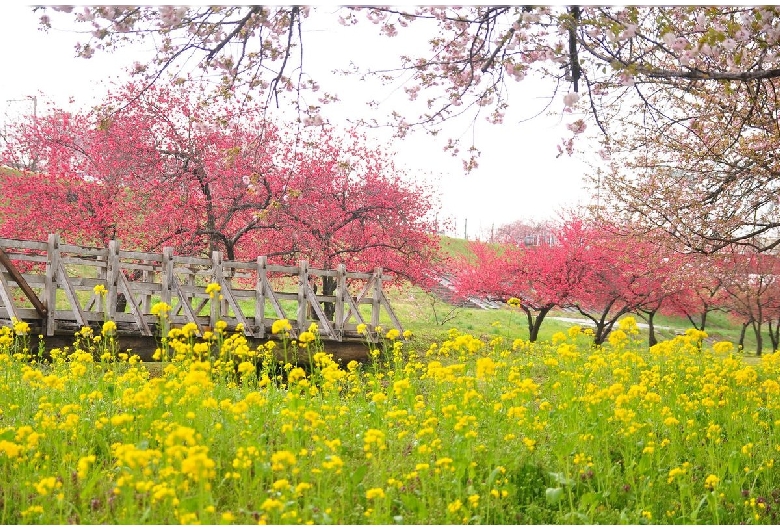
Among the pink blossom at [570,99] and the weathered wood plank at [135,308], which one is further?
the weathered wood plank at [135,308]

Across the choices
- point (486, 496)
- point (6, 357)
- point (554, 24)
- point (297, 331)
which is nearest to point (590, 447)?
point (486, 496)

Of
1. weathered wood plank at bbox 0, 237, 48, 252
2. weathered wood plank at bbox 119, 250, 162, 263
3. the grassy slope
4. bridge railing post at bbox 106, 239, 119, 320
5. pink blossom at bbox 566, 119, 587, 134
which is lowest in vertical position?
the grassy slope

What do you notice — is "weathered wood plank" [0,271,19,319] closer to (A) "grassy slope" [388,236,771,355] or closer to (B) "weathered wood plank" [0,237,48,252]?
(B) "weathered wood plank" [0,237,48,252]

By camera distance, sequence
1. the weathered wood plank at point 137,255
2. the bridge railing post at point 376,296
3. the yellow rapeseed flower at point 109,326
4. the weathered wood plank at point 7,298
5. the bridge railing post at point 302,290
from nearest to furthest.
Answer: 1. the yellow rapeseed flower at point 109,326
2. the weathered wood plank at point 7,298
3. the weathered wood plank at point 137,255
4. the bridge railing post at point 302,290
5. the bridge railing post at point 376,296

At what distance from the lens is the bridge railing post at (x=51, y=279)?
9828 millimetres

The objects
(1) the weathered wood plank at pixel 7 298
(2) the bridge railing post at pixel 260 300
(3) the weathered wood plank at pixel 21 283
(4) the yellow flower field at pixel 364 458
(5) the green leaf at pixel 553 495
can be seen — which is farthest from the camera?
(2) the bridge railing post at pixel 260 300

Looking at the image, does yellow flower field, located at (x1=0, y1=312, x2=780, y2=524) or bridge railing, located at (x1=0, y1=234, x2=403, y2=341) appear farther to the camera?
bridge railing, located at (x1=0, y1=234, x2=403, y2=341)

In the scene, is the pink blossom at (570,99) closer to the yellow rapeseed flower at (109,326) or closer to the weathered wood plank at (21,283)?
the yellow rapeseed flower at (109,326)

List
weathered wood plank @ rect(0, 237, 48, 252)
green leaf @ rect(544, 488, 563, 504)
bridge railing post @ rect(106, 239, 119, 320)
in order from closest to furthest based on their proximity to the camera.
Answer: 1. green leaf @ rect(544, 488, 563, 504)
2. weathered wood plank @ rect(0, 237, 48, 252)
3. bridge railing post @ rect(106, 239, 119, 320)

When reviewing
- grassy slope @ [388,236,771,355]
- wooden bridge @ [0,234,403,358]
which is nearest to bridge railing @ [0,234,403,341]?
wooden bridge @ [0,234,403,358]

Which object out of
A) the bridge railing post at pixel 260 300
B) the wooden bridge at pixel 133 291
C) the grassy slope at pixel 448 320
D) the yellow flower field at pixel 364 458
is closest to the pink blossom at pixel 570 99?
the yellow flower field at pixel 364 458

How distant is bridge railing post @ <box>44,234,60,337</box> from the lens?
9828 mm

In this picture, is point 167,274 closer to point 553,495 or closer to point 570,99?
point 570,99

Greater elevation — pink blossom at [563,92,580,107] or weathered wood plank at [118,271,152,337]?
pink blossom at [563,92,580,107]
